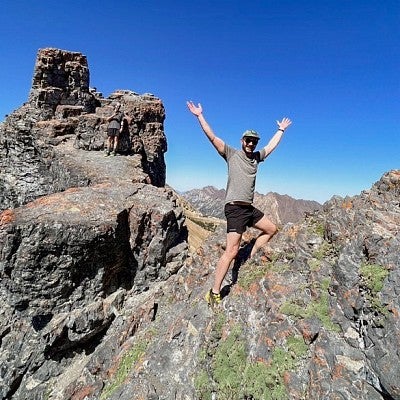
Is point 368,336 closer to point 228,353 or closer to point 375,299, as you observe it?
point 375,299

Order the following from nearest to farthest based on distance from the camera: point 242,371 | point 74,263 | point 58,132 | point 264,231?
point 242,371
point 264,231
point 74,263
point 58,132

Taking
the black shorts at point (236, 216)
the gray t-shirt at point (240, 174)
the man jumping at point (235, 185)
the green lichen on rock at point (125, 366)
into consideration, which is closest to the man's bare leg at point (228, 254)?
the man jumping at point (235, 185)

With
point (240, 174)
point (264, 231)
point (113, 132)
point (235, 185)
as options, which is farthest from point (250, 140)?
point (113, 132)

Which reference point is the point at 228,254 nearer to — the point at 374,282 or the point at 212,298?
the point at 212,298

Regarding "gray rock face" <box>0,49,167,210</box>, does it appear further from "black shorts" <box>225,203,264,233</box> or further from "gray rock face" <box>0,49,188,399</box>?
"black shorts" <box>225,203,264,233</box>

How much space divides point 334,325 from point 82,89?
41.1 metres

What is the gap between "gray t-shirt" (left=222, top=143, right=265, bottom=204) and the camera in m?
10.5

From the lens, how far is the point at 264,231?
11930 mm

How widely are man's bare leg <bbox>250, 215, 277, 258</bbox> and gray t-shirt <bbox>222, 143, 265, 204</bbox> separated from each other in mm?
A: 1301

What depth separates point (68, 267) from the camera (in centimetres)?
1401

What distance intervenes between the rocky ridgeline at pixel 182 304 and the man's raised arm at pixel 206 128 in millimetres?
3957

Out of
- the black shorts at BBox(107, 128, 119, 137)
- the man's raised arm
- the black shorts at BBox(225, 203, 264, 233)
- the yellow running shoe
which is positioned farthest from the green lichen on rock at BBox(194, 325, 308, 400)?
the black shorts at BBox(107, 128, 119, 137)

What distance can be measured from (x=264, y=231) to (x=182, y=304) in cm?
427

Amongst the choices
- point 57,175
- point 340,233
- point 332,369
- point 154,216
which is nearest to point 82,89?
point 57,175
